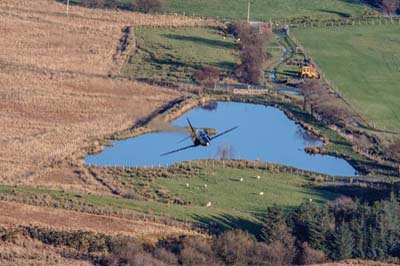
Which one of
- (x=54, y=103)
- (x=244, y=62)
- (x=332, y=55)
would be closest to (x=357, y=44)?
(x=332, y=55)

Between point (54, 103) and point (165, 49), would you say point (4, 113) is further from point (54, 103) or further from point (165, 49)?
point (165, 49)

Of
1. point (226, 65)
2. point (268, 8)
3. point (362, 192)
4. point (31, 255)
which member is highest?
point (268, 8)

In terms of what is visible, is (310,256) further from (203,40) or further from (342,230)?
(203,40)

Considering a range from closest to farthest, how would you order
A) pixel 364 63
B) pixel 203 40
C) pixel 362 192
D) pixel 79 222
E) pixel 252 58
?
pixel 79 222
pixel 362 192
pixel 252 58
pixel 364 63
pixel 203 40

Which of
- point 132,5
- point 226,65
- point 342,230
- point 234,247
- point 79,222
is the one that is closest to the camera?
point 234,247

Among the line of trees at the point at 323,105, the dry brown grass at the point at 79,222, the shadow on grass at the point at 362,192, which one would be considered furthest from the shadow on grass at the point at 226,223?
the line of trees at the point at 323,105

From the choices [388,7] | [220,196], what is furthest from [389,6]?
[220,196]
